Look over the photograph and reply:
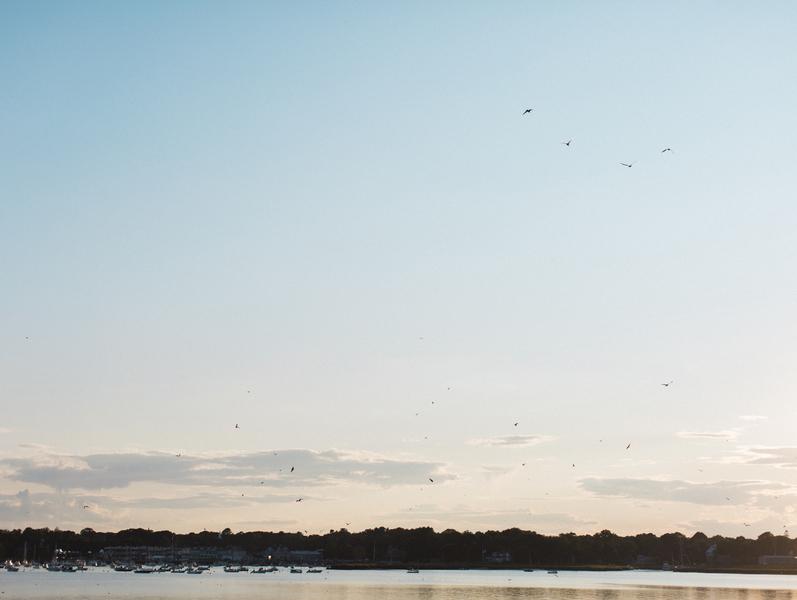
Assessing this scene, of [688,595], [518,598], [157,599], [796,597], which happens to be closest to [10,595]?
[157,599]

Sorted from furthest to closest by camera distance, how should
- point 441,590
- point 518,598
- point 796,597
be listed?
point 441,590, point 796,597, point 518,598

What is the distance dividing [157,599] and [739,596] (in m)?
89.6

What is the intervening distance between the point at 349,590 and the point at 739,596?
203 ft

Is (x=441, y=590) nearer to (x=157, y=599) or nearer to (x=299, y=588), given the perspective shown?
(x=299, y=588)

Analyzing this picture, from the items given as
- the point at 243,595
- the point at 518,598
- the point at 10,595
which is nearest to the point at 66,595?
the point at 10,595

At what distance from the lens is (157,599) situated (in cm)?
13425

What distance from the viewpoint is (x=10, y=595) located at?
5477 inches

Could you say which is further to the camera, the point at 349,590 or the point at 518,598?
the point at 349,590

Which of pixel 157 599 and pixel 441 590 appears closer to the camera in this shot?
pixel 157 599

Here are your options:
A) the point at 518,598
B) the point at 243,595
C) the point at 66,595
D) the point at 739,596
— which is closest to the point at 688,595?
the point at 739,596

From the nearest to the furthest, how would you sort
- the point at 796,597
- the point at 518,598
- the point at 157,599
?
the point at 157,599 → the point at 518,598 → the point at 796,597

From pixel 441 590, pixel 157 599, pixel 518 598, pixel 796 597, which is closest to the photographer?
pixel 157 599

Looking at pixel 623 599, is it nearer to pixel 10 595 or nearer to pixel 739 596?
pixel 739 596

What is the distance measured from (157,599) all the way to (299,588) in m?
48.0
